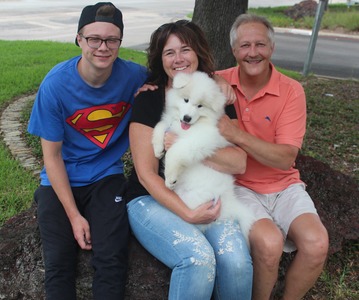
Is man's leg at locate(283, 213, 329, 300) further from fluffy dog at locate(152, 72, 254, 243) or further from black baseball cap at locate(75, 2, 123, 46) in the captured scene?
black baseball cap at locate(75, 2, 123, 46)

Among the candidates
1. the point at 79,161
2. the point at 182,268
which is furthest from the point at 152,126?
the point at 182,268

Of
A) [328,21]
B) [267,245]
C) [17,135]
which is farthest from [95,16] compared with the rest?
[328,21]

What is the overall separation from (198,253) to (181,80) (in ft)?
3.26

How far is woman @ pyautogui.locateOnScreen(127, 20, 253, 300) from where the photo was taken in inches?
90.9

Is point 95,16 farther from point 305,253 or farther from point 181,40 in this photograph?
point 305,253

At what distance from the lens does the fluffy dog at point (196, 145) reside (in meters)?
2.60

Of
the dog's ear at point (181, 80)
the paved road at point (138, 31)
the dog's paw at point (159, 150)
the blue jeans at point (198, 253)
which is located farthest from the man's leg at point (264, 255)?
the paved road at point (138, 31)

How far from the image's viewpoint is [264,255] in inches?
98.3

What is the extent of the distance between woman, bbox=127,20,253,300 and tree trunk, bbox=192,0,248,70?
254 centimetres

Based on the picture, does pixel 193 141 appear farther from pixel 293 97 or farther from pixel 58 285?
pixel 58 285

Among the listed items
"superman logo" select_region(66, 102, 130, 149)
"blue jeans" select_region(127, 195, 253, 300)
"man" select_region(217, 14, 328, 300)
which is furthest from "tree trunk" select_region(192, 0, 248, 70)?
"blue jeans" select_region(127, 195, 253, 300)

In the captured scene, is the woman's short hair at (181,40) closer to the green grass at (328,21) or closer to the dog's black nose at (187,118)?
the dog's black nose at (187,118)

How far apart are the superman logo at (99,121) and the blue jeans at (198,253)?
63cm

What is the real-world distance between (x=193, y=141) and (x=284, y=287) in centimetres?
109
